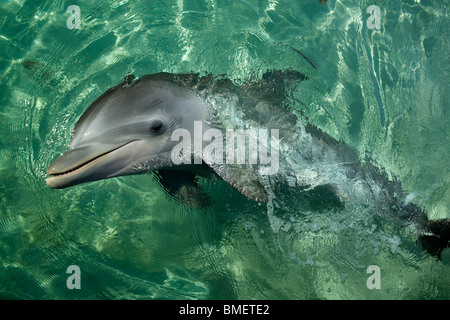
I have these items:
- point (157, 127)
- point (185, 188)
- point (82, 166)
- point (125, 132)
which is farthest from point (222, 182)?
point (82, 166)

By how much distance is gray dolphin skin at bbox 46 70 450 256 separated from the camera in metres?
4.04

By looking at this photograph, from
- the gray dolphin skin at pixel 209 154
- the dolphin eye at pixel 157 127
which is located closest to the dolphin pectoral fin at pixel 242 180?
the gray dolphin skin at pixel 209 154

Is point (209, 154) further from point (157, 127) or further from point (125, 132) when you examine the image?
point (125, 132)

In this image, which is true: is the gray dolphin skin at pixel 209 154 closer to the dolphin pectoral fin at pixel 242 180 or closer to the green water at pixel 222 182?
the dolphin pectoral fin at pixel 242 180

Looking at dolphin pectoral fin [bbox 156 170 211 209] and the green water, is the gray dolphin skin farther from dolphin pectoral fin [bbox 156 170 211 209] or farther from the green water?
the green water

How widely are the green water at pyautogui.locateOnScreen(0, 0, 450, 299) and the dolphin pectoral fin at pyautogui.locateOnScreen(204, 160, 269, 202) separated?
0.51 m

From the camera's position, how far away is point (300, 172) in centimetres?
541

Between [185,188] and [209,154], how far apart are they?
2.61 ft

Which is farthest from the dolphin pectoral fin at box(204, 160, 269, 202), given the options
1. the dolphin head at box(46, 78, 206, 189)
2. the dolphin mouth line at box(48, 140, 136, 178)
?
the dolphin mouth line at box(48, 140, 136, 178)

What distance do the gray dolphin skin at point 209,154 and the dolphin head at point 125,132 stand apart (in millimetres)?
10

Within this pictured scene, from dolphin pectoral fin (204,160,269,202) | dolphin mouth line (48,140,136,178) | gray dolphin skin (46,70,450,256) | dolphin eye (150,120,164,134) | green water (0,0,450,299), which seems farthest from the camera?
green water (0,0,450,299)

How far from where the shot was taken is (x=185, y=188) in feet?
17.1

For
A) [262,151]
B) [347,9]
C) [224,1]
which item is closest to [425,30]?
[347,9]

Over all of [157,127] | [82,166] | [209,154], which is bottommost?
[82,166]
